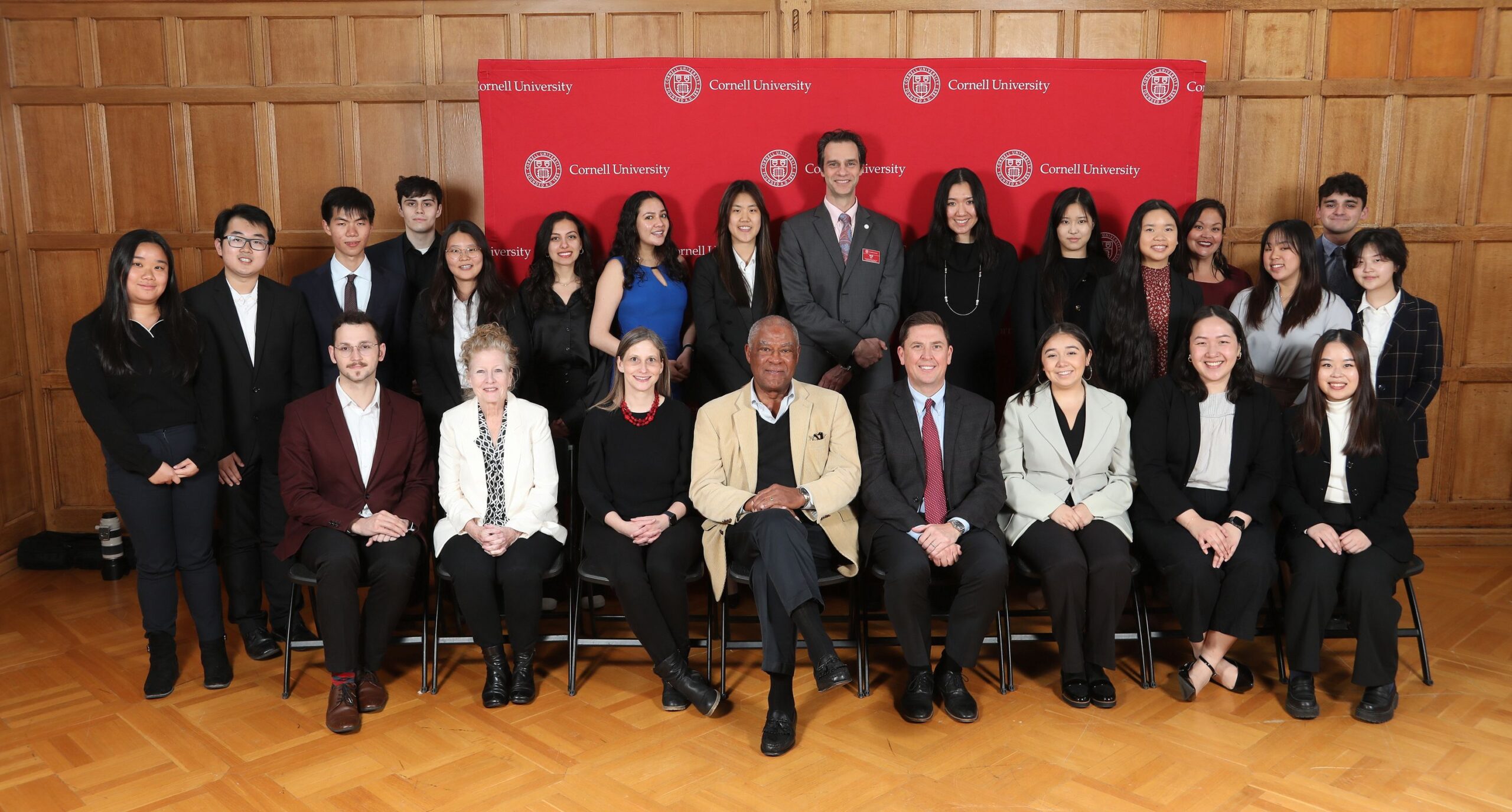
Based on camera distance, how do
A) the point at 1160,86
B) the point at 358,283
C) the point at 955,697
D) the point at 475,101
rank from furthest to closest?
the point at 475,101, the point at 1160,86, the point at 358,283, the point at 955,697

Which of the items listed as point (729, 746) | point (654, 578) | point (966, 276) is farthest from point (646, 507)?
point (966, 276)

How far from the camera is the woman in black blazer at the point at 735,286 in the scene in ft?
14.3

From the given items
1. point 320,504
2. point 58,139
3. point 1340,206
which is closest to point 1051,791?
point 320,504

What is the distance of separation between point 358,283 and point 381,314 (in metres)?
0.16

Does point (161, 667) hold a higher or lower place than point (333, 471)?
lower

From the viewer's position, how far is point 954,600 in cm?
362

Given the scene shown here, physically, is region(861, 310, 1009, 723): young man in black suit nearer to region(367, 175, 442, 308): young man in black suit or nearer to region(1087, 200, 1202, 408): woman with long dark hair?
region(1087, 200, 1202, 408): woman with long dark hair

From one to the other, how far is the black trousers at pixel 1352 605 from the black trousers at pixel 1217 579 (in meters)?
0.12

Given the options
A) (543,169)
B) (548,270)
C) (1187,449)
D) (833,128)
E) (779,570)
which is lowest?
(779,570)

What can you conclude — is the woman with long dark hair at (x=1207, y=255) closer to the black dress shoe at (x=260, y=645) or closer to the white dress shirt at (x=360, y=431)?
the white dress shirt at (x=360, y=431)

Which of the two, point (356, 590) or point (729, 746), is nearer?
point (729, 746)

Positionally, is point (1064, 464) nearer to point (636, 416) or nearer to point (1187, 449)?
point (1187, 449)

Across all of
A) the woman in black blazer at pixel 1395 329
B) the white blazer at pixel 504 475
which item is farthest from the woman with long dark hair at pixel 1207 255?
the white blazer at pixel 504 475

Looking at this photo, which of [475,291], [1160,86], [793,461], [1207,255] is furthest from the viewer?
[1160,86]
